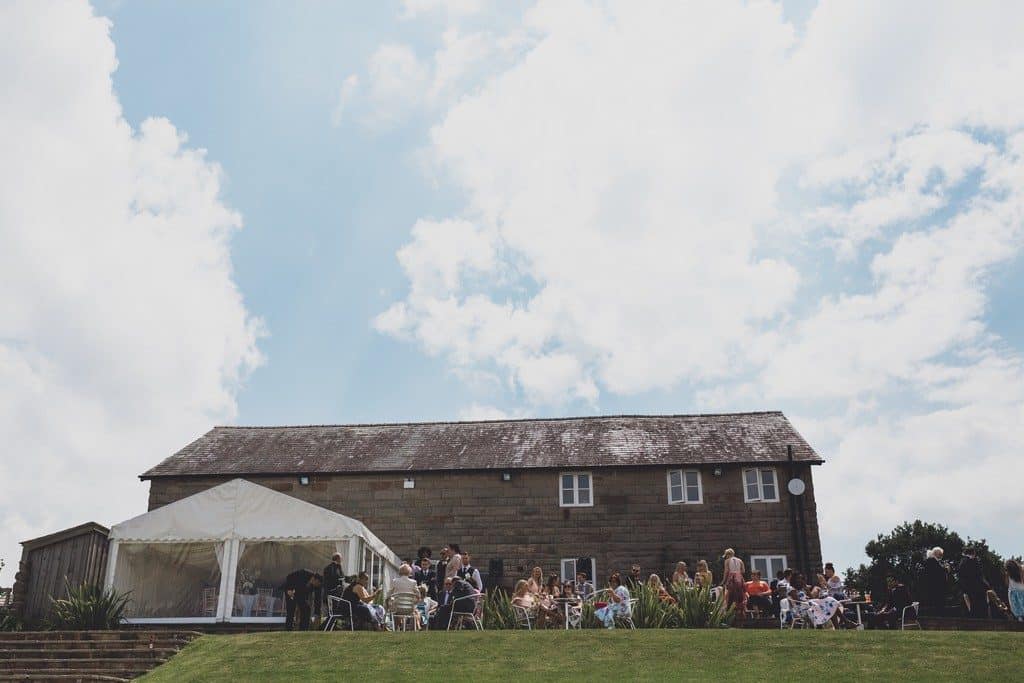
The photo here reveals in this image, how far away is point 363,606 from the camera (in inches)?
612

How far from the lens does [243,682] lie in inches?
466

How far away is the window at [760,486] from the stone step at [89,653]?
16271mm

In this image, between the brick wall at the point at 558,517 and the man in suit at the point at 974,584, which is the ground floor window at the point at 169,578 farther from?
the man in suit at the point at 974,584

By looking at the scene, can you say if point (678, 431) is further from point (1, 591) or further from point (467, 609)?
point (1, 591)

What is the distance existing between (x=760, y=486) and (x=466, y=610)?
12.1m

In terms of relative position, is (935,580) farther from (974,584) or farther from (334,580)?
(334,580)

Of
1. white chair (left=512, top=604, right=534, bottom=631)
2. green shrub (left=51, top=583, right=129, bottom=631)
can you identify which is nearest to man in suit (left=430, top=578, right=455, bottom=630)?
white chair (left=512, top=604, right=534, bottom=631)

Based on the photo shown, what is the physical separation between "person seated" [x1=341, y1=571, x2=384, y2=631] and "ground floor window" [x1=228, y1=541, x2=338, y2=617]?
324cm

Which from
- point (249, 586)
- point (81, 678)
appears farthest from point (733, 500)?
point (81, 678)

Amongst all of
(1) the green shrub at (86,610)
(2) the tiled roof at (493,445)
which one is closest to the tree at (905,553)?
(2) the tiled roof at (493,445)

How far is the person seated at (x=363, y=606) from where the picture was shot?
15539 millimetres

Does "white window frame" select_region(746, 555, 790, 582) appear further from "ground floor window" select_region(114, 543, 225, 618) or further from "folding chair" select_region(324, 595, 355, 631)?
"ground floor window" select_region(114, 543, 225, 618)

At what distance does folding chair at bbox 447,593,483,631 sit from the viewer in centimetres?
1611

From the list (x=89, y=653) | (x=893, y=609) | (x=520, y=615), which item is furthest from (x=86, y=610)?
(x=893, y=609)
